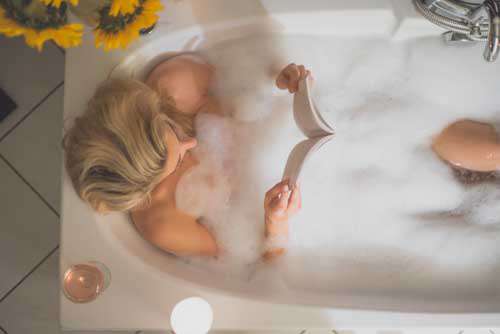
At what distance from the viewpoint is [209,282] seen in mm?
1024

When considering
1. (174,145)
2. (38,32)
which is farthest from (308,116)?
(38,32)

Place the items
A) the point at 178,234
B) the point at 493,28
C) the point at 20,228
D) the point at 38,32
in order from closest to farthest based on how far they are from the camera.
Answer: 1. the point at 38,32
2. the point at 493,28
3. the point at 178,234
4. the point at 20,228

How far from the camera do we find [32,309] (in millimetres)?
1326

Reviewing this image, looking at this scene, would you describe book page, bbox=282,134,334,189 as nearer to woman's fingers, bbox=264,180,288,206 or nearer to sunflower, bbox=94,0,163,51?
woman's fingers, bbox=264,180,288,206

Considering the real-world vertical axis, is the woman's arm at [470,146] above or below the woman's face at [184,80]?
below

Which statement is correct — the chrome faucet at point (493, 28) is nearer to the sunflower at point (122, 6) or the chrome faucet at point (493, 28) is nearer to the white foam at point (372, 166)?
the white foam at point (372, 166)

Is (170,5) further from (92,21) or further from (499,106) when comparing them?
(499,106)

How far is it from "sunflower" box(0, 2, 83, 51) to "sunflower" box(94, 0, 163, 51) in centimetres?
7

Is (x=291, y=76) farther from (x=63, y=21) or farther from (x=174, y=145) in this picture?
(x=63, y=21)

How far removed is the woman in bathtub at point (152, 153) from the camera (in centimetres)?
86

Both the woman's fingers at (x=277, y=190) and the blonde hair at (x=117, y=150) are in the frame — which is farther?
the woman's fingers at (x=277, y=190)

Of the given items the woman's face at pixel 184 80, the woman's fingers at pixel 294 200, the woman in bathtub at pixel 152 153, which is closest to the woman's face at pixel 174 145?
the woman in bathtub at pixel 152 153

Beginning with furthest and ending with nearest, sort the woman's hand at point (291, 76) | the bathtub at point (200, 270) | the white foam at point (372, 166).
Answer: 1. the white foam at point (372, 166)
2. the woman's hand at point (291, 76)
3. the bathtub at point (200, 270)

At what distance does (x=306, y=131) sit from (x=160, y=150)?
0.31m
